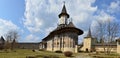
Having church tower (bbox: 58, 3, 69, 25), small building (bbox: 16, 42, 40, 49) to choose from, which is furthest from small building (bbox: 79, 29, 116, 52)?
small building (bbox: 16, 42, 40, 49)

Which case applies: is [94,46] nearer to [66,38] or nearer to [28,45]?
[66,38]

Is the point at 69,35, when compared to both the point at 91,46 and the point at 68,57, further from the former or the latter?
the point at 68,57

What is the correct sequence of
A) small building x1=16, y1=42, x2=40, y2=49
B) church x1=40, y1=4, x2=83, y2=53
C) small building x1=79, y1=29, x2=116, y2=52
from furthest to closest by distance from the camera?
small building x1=16, y1=42, x2=40, y2=49
small building x1=79, y1=29, x2=116, y2=52
church x1=40, y1=4, x2=83, y2=53

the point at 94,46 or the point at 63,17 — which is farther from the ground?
the point at 63,17

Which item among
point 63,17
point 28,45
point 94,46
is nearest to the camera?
point 63,17

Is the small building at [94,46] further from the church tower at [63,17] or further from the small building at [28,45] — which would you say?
the small building at [28,45]

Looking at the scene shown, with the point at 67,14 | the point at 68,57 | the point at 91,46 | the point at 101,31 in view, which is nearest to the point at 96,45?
the point at 91,46

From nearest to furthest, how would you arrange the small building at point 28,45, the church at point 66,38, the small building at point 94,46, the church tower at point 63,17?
the church at point 66,38 < the small building at point 94,46 < the church tower at point 63,17 < the small building at point 28,45

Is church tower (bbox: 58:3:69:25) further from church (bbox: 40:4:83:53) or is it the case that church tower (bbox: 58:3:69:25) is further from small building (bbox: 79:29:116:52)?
small building (bbox: 79:29:116:52)

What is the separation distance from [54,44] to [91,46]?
56.6ft

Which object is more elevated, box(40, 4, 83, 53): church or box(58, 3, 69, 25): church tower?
box(58, 3, 69, 25): church tower

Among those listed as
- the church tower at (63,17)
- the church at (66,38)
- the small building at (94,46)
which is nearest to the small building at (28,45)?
the small building at (94,46)

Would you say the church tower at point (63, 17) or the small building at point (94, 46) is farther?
the church tower at point (63, 17)

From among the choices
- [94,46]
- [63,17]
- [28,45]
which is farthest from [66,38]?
[28,45]
